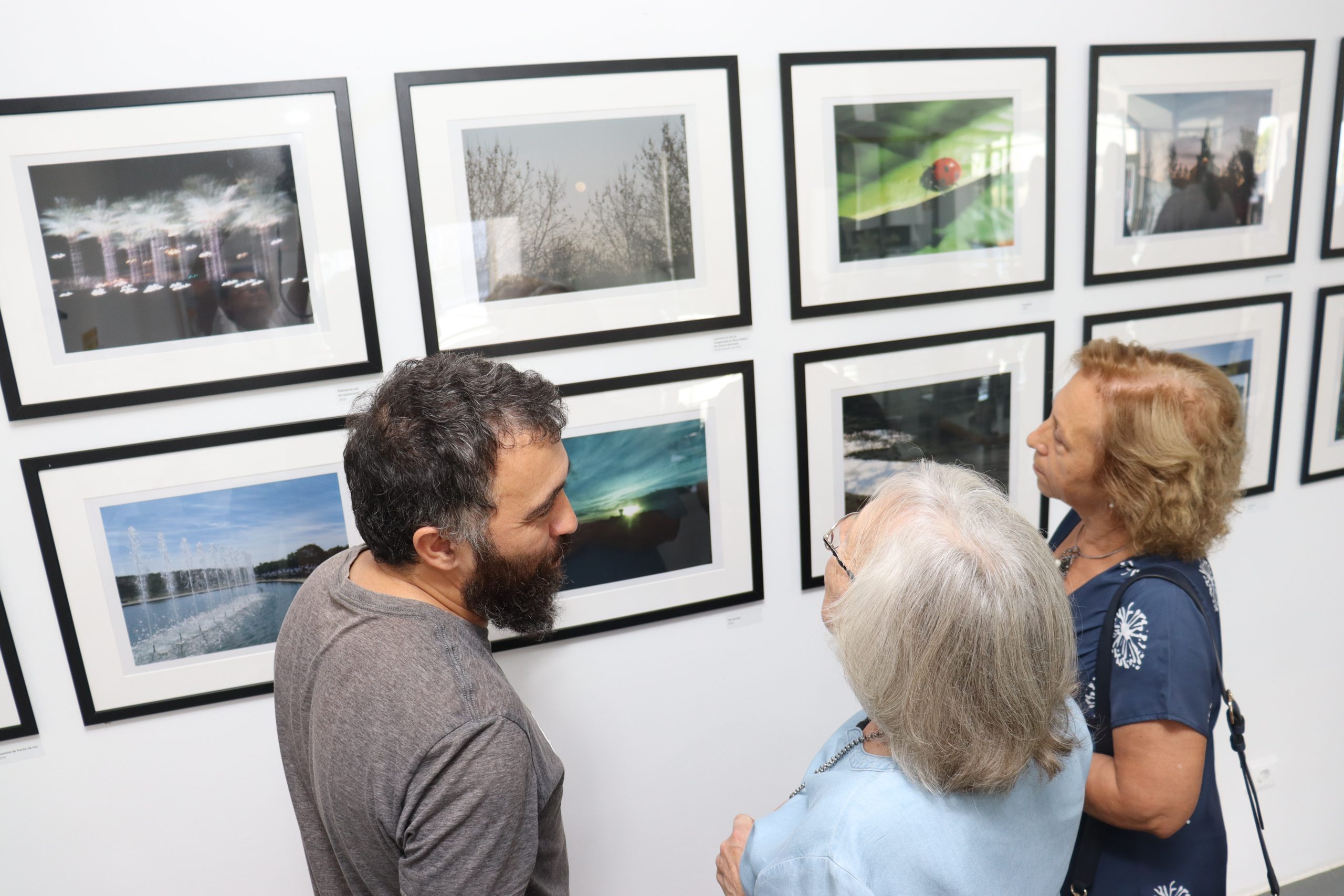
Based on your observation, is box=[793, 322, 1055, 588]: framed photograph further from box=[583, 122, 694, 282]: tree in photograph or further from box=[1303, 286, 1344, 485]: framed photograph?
box=[1303, 286, 1344, 485]: framed photograph

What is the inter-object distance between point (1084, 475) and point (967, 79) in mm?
1029

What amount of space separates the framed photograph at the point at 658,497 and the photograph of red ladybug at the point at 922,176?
1.53 ft

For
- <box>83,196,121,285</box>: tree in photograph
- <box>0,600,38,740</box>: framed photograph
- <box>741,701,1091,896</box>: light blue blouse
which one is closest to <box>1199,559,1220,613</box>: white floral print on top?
<box>741,701,1091,896</box>: light blue blouse

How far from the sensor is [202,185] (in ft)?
5.24

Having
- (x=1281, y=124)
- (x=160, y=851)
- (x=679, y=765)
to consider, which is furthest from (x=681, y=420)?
(x=1281, y=124)

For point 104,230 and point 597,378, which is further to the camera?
point 597,378

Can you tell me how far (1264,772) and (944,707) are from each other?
264cm

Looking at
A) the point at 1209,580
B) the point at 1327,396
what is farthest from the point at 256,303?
the point at 1327,396

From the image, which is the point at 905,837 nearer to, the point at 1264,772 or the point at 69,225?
the point at 69,225

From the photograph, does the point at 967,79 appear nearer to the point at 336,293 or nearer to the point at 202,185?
the point at 336,293

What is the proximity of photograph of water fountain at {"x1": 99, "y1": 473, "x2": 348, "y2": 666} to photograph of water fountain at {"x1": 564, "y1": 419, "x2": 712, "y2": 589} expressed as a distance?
1.75 ft

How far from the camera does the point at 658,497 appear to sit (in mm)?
2010

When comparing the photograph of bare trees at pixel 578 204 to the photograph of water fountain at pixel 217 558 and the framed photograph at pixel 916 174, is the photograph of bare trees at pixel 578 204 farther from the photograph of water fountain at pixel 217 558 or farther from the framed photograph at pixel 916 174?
the photograph of water fountain at pixel 217 558

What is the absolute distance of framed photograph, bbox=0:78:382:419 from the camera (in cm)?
154
